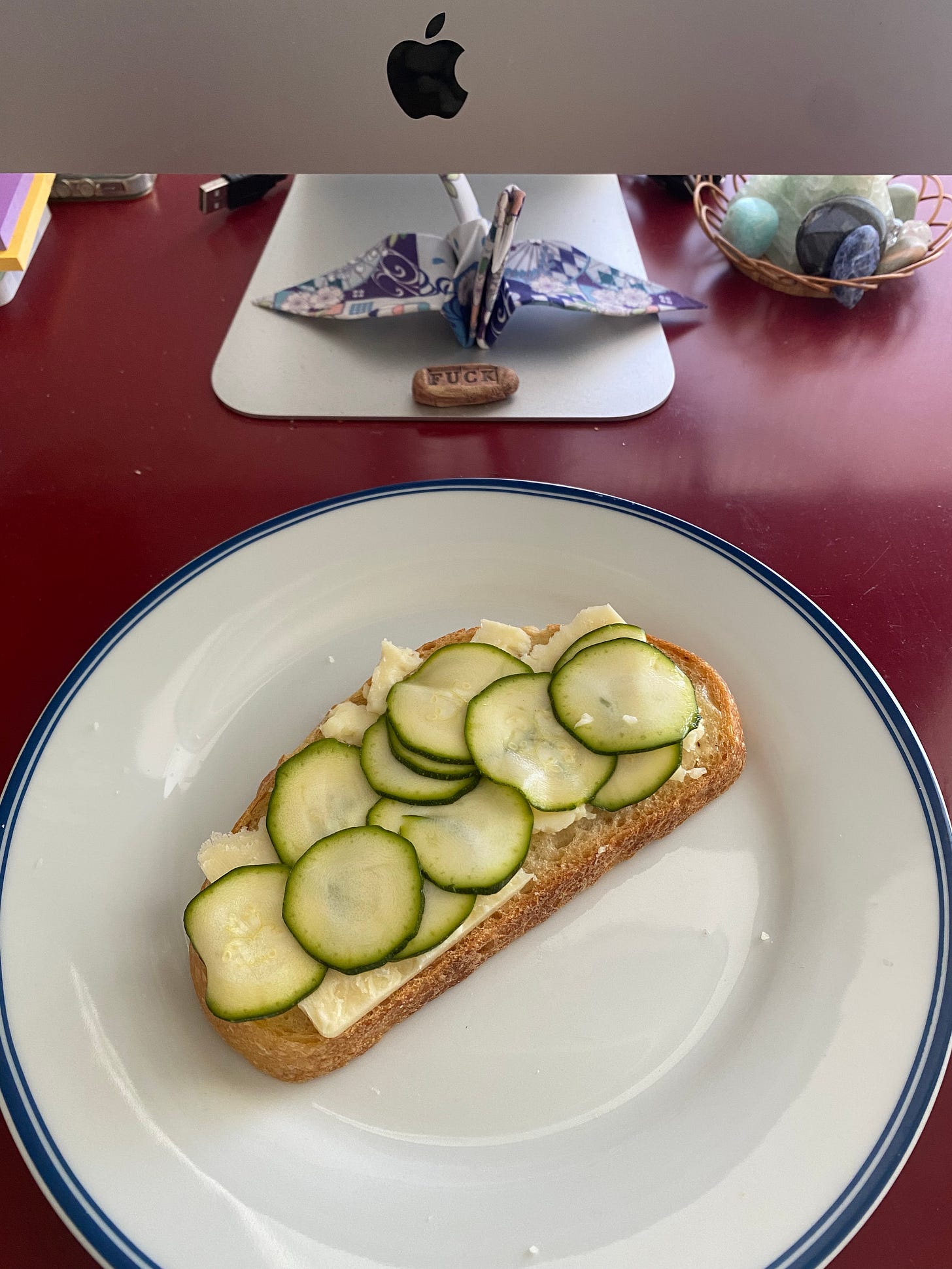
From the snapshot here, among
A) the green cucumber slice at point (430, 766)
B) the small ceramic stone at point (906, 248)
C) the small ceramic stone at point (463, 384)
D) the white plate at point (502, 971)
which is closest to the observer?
the white plate at point (502, 971)

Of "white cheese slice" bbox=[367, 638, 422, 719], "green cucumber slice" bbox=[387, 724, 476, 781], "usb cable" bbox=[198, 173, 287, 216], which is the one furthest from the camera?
"usb cable" bbox=[198, 173, 287, 216]

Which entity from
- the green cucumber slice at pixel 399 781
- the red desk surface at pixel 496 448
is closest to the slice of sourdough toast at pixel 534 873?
the green cucumber slice at pixel 399 781

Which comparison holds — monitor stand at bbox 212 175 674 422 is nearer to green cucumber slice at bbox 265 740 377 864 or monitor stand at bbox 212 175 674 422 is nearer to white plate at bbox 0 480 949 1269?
white plate at bbox 0 480 949 1269

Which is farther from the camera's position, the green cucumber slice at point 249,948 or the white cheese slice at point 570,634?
the white cheese slice at point 570,634

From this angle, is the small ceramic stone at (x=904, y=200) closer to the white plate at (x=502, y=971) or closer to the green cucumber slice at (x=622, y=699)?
the white plate at (x=502, y=971)

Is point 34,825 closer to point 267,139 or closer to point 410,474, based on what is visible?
point 410,474

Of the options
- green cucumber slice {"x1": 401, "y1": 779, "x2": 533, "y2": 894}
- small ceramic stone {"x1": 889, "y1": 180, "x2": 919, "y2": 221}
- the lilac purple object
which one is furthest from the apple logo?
small ceramic stone {"x1": 889, "y1": 180, "x2": 919, "y2": 221}
